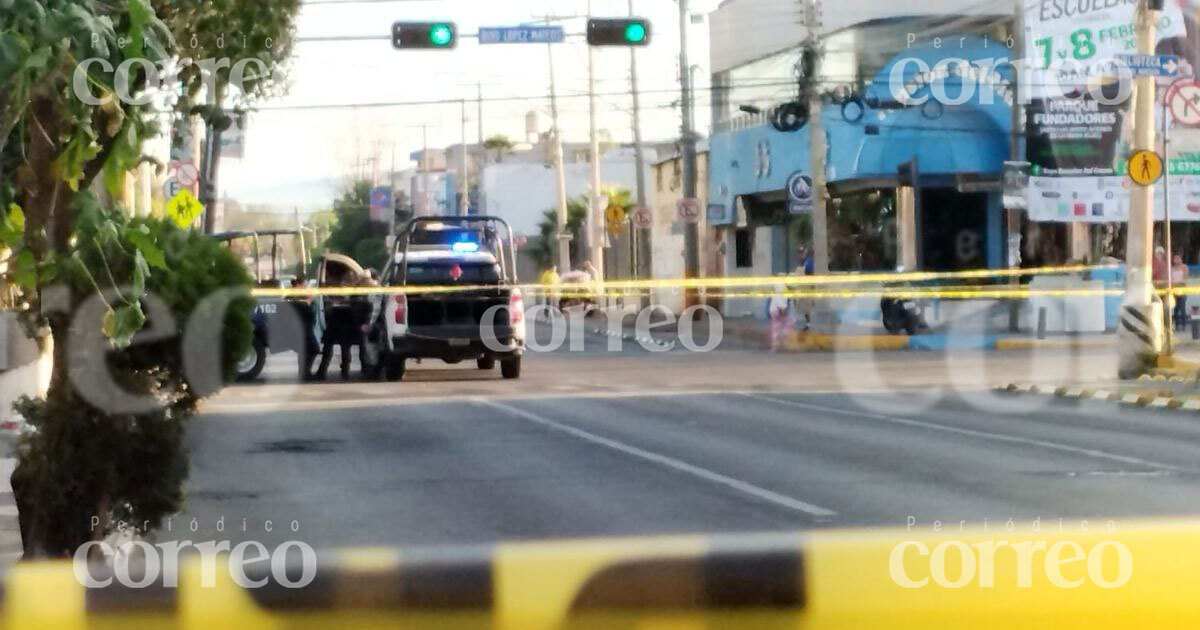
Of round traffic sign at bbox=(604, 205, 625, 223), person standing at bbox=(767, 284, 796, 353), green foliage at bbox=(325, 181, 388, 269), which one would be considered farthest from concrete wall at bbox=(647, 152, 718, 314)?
green foliage at bbox=(325, 181, 388, 269)

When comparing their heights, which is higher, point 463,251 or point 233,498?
point 463,251

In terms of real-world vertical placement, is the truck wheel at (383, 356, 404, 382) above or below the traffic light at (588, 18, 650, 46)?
below

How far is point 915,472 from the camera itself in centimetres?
918

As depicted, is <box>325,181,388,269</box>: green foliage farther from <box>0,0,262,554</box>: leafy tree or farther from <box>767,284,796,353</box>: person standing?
<box>767,284,796,353</box>: person standing

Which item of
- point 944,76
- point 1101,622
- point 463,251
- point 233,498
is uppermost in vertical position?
point 944,76

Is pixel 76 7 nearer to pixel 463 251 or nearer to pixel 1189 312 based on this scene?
pixel 463 251

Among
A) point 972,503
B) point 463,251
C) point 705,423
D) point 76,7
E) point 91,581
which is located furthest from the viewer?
point 705,423

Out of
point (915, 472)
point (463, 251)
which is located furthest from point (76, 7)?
point (915, 472)

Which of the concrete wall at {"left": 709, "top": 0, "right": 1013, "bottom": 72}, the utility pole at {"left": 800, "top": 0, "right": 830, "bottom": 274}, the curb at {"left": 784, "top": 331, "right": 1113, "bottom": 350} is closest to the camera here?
the utility pole at {"left": 800, "top": 0, "right": 830, "bottom": 274}

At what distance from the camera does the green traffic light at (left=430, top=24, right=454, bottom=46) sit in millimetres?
5285

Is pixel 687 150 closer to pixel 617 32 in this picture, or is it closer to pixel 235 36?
pixel 617 32

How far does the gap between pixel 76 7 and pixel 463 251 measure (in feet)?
6.61

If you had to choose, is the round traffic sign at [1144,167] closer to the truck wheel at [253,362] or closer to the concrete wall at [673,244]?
the concrete wall at [673,244]

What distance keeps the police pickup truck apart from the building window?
5.03 feet
